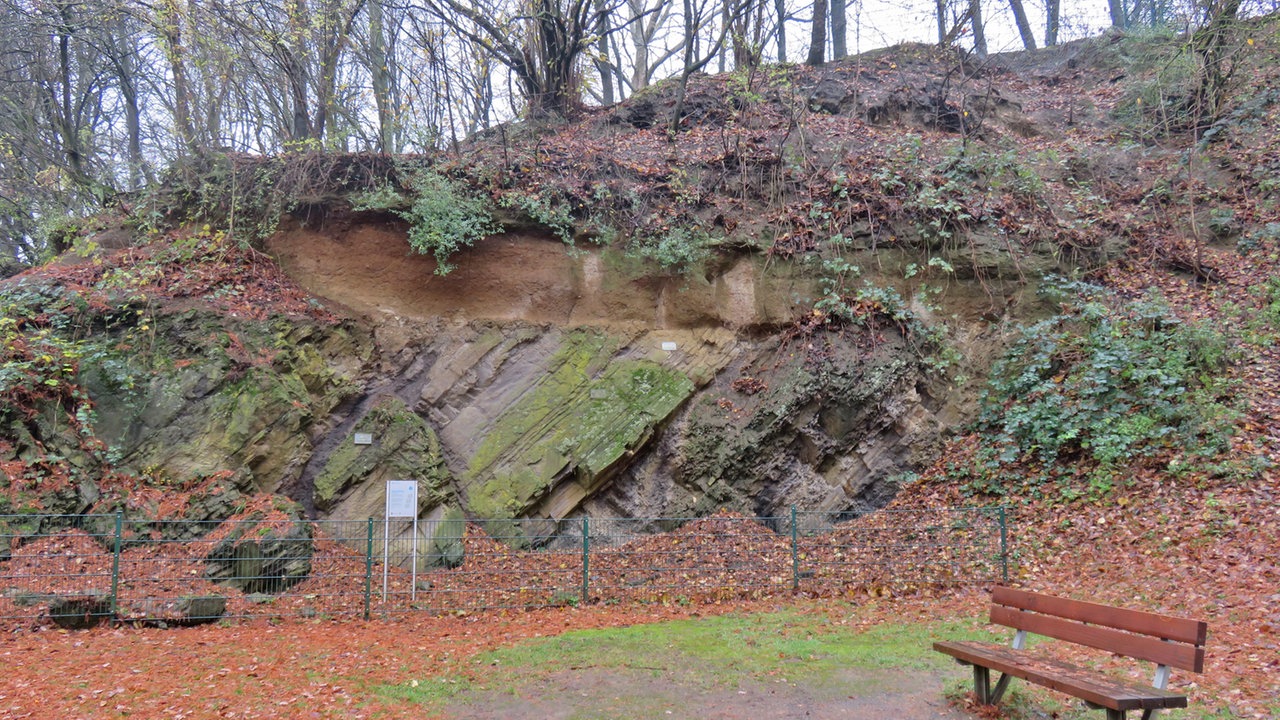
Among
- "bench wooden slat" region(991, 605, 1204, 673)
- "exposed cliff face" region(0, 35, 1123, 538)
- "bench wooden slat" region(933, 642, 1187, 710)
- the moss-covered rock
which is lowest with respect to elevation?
"bench wooden slat" region(933, 642, 1187, 710)

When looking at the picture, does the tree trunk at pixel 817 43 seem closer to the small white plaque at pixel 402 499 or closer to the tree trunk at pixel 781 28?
the tree trunk at pixel 781 28

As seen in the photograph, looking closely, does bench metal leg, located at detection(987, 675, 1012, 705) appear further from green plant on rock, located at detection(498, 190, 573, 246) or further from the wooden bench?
green plant on rock, located at detection(498, 190, 573, 246)

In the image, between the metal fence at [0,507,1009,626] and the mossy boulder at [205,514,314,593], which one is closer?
the metal fence at [0,507,1009,626]

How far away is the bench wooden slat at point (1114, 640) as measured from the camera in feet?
13.4

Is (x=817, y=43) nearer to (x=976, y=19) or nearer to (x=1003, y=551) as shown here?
(x=976, y=19)

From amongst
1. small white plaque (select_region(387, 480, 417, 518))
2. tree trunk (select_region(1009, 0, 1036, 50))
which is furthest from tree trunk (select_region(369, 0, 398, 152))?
tree trunk (select_region(1009, 0, 1036, 50))

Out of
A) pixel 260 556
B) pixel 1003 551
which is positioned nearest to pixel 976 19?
pixel 1003 551

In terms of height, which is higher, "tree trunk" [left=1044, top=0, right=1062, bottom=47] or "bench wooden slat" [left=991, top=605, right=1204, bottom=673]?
"tree trunk" [left=1044, top=0, right=1062, bottom=47]

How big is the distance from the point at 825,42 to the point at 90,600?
21.7 meters

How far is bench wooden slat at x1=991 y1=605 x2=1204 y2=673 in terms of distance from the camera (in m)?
4.07

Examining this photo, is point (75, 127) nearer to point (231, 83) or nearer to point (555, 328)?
point (231, 83)

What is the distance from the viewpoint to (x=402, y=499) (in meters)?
9.75

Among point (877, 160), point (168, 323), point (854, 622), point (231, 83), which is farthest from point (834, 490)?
point (231, 83)

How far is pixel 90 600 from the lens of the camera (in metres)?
8.19
